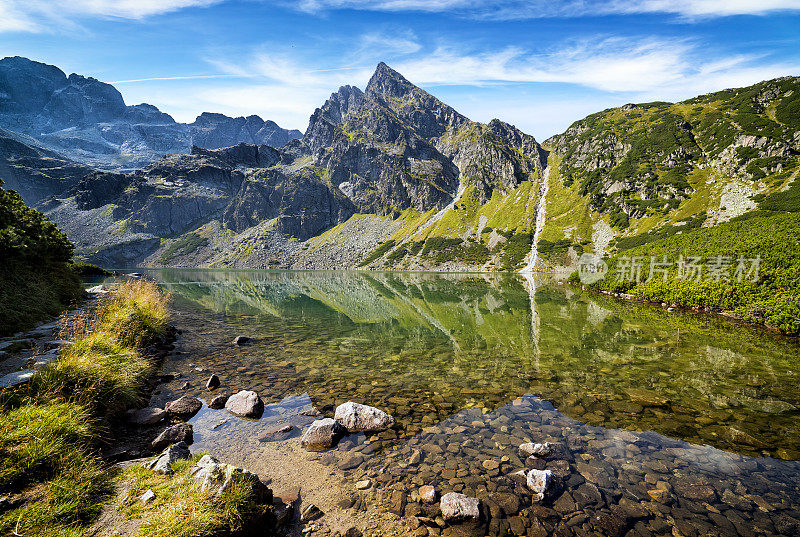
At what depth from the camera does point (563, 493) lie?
7.73 meters

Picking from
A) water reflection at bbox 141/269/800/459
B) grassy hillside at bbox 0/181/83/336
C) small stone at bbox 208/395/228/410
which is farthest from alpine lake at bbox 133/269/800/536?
grassy hillside at bbox 0/181/83/336

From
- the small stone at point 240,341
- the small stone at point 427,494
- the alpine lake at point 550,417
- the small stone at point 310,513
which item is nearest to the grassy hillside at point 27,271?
the alpine lake at point 550,417

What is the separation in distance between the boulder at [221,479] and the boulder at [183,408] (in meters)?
5.99

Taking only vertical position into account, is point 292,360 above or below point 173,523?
below

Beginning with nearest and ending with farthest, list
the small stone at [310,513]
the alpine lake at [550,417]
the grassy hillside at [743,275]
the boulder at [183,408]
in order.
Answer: the small stone at [310,513]
the alpine lake at [550,417]
the boulder at [183,408]
the grassy hillside at [743,275]

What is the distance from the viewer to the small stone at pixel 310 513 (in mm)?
6841

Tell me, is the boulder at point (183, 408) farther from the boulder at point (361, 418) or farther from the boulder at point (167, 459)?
the boulder at point (361, 418)

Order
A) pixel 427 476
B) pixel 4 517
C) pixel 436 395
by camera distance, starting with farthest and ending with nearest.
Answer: pixel 436 395, pixel 427 476, pixel 4 517

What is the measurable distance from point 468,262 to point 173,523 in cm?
17388

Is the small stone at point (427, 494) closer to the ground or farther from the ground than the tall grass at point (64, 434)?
closer to the ground

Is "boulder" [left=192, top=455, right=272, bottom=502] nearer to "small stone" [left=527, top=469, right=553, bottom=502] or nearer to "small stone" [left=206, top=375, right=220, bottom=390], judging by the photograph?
"small stone" [left=527, top=469, right=553, bottom=502]

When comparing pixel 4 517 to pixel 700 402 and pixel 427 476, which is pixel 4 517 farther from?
pixel 700 402

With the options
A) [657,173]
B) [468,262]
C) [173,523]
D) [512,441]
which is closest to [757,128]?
[657,173]

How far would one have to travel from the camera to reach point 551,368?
56.6 feet
